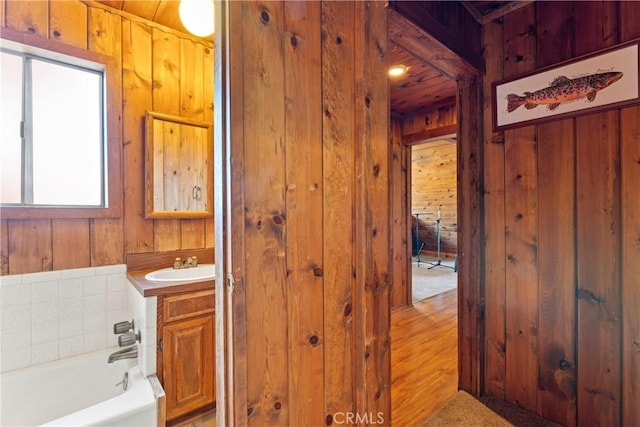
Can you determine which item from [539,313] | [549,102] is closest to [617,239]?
[539,313]

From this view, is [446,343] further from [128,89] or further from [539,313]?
[128,89]

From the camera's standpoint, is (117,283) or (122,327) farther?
(117,283)

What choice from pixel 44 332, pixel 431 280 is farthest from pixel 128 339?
pixel 431 280

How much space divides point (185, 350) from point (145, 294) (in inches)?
16.5

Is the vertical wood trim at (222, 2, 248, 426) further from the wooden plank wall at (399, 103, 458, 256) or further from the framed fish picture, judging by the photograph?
the wooden plank wall at (399, 103, 458, 256)

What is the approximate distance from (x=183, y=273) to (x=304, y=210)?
1507 mm

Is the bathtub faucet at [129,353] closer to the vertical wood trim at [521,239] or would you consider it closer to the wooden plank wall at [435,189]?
the vertical wood trim at [521,239]

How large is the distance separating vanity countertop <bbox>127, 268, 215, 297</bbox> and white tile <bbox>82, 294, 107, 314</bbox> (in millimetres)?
243

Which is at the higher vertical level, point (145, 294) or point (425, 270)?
point (145, 294)

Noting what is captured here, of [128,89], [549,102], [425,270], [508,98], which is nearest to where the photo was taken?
[549,102]

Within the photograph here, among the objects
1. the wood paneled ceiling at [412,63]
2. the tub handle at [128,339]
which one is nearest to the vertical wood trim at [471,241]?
the wood paneled ceiling at [412,63]

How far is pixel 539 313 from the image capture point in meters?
1.67

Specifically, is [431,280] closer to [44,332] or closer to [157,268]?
[157,268]

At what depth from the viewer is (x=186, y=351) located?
1.65 meters
